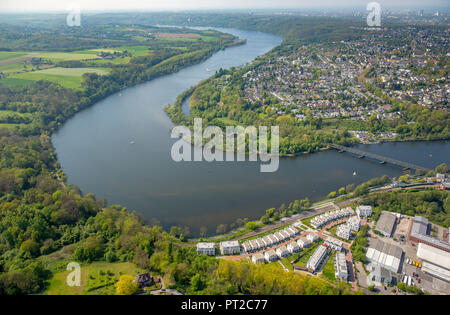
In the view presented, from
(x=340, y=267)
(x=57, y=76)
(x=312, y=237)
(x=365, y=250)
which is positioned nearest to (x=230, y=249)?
(x=312, y=237)

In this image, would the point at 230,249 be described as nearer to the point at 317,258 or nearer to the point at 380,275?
the point at 317,258

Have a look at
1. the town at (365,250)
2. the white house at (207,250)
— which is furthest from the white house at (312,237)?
the white house at (207,250)

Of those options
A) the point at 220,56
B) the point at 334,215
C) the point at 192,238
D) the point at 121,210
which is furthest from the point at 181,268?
the point at 220,56

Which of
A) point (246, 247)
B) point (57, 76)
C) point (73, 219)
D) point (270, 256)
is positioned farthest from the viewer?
point (57, 76)

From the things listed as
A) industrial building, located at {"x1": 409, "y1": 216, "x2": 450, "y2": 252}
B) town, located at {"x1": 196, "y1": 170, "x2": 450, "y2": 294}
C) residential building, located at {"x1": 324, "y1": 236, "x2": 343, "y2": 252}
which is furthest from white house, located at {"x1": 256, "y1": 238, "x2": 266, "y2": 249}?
industrial building, located at {"x1": 409, "y1": 216, "x2": 450, "y2": 252}

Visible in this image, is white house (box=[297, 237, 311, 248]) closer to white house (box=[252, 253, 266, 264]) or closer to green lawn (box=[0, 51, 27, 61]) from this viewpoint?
white house (box=[252, 253, 266, 264])

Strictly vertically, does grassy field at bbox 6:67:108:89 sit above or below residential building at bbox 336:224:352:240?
above

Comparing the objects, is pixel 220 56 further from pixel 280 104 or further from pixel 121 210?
pixel 121 210
